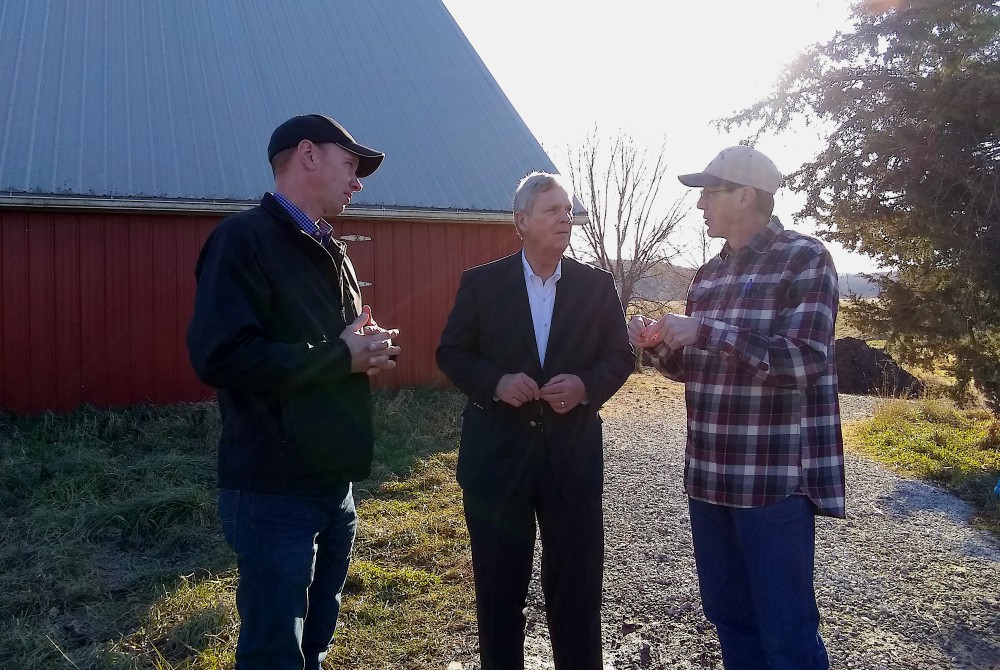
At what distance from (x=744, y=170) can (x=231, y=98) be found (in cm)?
841

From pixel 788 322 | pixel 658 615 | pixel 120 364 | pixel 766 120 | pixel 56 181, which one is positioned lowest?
pixel 658 615

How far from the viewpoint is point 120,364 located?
309 inches

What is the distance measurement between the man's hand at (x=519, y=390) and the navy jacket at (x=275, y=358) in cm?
50

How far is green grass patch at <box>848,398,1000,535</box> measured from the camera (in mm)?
5746

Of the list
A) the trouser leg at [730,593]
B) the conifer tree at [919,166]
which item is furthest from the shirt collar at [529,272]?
the conifer tree at [919,166]

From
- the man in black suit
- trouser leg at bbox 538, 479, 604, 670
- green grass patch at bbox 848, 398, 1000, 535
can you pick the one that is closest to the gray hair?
the man in black suit

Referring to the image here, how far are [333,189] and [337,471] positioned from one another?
89 cm

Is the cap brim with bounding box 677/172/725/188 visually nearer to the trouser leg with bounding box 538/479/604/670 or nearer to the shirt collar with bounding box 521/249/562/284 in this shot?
the shirt collar with bounding box 521/249/562/284

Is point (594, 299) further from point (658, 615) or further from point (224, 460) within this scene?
point (658, 615)

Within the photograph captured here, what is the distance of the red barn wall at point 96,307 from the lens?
747 centimetres

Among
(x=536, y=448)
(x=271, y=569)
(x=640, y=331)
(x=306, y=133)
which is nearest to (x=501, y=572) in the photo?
(x=536, y=448)

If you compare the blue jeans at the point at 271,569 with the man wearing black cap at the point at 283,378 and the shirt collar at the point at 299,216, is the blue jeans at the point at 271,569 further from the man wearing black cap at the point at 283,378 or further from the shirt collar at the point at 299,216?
the shirt collar at the point at 299,216

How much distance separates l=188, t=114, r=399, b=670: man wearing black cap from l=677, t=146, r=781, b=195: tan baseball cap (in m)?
1.22

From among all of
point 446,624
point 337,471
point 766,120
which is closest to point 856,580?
point 446,624
